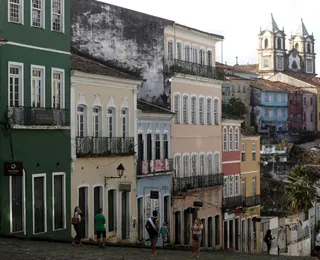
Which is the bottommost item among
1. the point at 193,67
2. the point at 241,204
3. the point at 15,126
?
the point at 241,204

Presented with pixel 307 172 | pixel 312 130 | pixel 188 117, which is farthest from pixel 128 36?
pixel 312 130

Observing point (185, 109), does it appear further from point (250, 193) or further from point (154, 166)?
point (250, 193)

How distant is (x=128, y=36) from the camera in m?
51.2

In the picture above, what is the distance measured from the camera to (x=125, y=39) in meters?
50.9

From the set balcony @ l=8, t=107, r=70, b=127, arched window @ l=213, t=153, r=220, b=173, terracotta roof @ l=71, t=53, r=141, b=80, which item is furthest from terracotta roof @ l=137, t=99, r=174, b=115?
balcony @ l=8, t=107, r=70, b=127

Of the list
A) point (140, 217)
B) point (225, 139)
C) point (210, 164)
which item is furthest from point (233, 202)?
point (140, 217)

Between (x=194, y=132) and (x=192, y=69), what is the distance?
3391 mm

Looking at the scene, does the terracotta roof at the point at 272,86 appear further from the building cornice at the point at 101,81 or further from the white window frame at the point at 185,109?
the building cornice at the point at 101,81

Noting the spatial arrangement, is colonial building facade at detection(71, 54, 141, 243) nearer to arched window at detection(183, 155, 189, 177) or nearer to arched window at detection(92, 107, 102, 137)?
arched window at detection(92, 107, 102, 137)

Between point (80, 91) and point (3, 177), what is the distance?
6.94 metres

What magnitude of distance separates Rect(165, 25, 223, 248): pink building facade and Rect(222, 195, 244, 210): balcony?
2.47 ft

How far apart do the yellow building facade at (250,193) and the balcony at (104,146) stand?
20188 millimetres

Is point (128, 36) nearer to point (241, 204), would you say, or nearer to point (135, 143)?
point (135, 143)

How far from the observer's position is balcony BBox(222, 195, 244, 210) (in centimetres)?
6072
